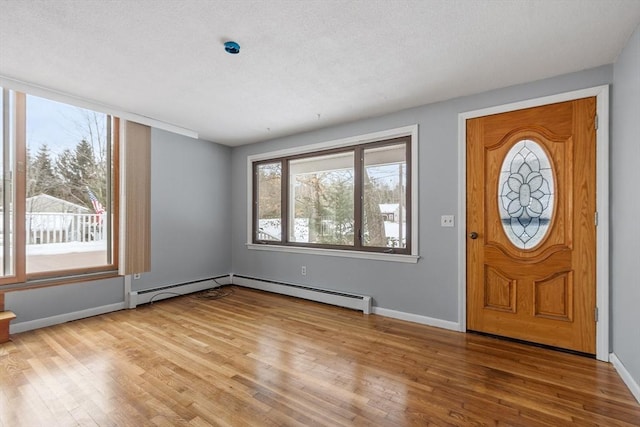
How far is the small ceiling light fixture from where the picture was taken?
84.6 inches

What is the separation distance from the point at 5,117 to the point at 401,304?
4.55 m

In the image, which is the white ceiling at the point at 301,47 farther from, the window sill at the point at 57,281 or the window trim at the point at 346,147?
the window sill at the point at 57,281

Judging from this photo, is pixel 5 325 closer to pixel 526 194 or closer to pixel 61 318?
pixel 61 318

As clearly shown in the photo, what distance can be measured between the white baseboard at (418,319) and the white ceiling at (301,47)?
236cm

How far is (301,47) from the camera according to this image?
2.22 m

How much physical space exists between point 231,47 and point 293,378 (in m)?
2.44

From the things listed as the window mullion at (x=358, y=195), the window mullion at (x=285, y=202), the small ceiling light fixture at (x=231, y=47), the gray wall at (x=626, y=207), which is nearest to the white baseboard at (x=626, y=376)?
the gray wall at (x=626, y=207)

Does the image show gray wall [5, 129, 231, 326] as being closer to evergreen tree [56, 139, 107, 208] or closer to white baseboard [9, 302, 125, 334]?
white baseboard [9, 302, 125, 334]

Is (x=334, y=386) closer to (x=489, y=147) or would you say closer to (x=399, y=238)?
(x=399, y=238)

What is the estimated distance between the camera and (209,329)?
311 cm

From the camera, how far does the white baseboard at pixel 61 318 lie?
2980 millimetres

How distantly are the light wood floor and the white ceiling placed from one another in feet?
7.91

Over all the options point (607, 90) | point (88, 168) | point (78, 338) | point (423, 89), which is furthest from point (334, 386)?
point (88, 168)

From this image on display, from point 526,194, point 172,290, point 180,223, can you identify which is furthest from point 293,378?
point 180,223
